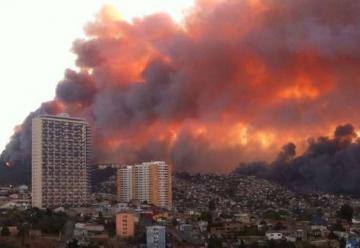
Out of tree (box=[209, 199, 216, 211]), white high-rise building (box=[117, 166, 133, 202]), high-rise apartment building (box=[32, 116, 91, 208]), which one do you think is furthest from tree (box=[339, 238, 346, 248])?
white high-rise building (box=[117, 166, 133, 202])

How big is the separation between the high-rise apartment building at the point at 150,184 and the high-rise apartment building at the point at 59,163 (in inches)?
154

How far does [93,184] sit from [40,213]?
16.9 metres

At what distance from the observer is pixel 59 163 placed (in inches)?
1779

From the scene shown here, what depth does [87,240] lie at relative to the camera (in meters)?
32.3

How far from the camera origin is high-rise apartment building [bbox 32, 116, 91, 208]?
44000mm

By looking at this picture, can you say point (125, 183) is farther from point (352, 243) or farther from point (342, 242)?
point (352, 243)

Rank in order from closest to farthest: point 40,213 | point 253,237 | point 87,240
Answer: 1. point 87,240
2. point 253,237
3. point 40,213

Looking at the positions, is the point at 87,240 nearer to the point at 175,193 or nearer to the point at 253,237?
the point at 253,237

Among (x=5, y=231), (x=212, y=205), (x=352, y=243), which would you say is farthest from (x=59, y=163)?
(x=352, y=243)

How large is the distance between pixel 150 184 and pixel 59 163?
6.78 metres

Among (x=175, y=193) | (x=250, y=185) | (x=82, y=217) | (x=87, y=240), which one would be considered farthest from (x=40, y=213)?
(x=250, y=185)

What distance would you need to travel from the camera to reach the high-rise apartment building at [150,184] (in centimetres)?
4806

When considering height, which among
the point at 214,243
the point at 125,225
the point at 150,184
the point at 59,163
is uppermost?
the point at 59,163

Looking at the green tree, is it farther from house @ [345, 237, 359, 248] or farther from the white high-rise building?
the white high-rise building
